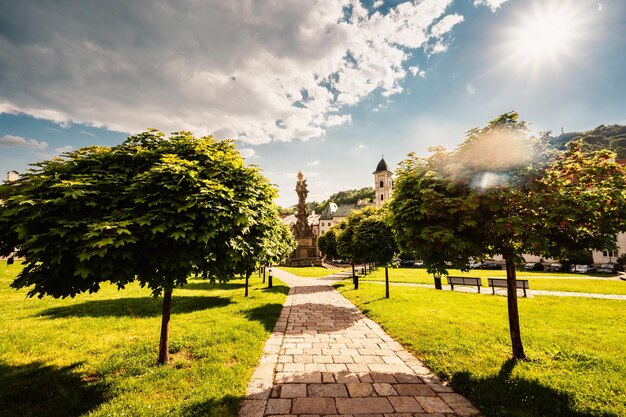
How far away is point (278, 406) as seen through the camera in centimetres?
462

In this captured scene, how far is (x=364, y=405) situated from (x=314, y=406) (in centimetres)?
87

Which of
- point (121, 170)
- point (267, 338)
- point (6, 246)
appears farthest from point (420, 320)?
point (6, 246)

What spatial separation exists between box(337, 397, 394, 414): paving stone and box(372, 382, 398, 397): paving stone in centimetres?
17

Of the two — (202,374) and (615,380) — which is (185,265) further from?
(615,380)

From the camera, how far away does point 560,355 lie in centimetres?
666

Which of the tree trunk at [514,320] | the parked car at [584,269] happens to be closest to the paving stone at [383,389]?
the tree trunk at [514,320]

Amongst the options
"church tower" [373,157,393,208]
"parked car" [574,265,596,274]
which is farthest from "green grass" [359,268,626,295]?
"church tower" [373,157,393,208]

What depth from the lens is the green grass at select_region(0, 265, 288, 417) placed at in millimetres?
4668

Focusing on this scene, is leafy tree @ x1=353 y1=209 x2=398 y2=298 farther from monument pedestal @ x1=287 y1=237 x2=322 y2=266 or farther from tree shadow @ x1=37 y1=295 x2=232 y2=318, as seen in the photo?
monument pedestal @ x1=287 y1=237 x2=322 y2=266

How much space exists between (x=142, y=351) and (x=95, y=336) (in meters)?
2.54

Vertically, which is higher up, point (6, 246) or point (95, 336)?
point (6, 246)

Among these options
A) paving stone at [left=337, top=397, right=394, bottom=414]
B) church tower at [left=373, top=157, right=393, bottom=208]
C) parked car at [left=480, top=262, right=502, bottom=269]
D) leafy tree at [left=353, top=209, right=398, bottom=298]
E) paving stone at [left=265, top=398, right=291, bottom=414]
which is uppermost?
church tower at [left=373, top=157, right=393, bottom=208]

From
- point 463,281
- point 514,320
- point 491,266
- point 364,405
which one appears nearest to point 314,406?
point 364,405

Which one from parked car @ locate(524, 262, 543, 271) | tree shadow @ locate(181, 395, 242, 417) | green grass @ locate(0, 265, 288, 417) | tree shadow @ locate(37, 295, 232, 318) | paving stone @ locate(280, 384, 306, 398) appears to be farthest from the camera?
parked car @ locate(524, 262, 543, 271)
